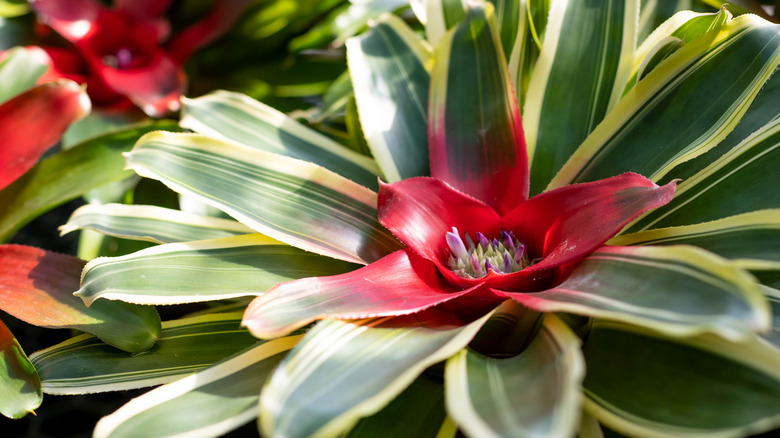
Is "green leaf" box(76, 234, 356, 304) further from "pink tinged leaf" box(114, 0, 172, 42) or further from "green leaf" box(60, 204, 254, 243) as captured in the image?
"pink tinged leaf" box(114, 0, 172, 42)

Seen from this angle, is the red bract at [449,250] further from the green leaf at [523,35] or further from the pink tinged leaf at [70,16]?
the pink tinged leaf at [70,16]

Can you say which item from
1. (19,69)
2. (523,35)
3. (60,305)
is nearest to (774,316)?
(523,35)

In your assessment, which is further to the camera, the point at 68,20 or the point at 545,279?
the point at 68,20

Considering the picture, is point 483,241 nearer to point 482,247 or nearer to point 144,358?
point 482,247

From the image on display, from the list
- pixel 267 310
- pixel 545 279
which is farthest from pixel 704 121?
pixel 267 310

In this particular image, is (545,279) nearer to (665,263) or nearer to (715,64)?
(665,263)

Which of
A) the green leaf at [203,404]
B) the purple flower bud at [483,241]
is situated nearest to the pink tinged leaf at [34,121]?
the green leaf at [203,404]
